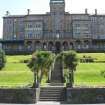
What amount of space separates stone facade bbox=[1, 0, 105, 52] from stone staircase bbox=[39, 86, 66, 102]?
86204 mm

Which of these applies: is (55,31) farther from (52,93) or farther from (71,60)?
(52,93)

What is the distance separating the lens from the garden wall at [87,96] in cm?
3569

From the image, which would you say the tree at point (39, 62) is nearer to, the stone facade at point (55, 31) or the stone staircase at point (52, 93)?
the stone staircase at point (52, 93)

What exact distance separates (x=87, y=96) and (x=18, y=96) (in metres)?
6.37

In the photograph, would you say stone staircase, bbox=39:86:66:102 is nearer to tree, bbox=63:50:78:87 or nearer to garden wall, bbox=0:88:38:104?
garden wall, bbox=0:88:38:104

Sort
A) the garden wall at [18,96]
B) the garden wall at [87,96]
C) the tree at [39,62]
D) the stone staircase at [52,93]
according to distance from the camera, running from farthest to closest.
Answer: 1. the tree at [39,62]
2. the stone staircase at [52,93]
3. the garden wall at [18,96]
4. the garden wall at [87,96]

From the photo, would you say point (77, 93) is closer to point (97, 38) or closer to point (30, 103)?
point (30, 103)

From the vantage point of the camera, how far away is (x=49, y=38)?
12900cm

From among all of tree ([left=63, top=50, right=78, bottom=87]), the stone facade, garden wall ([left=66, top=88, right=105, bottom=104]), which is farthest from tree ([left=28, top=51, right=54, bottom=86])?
the stone facade

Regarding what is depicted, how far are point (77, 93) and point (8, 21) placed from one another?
356 feet

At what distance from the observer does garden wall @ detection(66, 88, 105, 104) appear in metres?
35.7

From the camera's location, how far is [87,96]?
35781 millimetres

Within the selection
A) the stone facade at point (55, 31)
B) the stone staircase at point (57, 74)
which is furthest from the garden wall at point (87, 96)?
the stone facade at point (55, 31)

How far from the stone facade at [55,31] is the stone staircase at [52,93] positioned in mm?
86204
